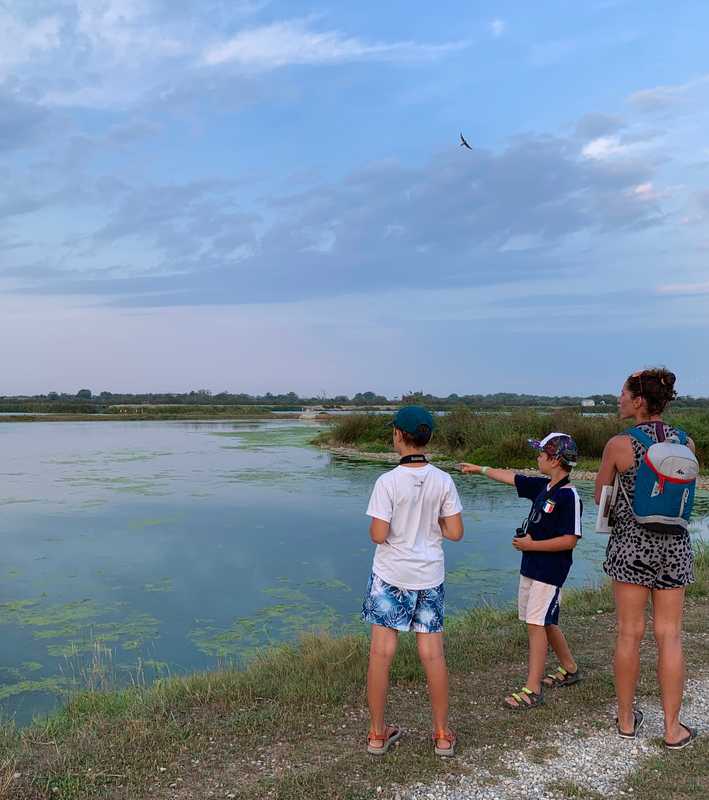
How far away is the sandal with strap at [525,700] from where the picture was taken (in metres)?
3.27

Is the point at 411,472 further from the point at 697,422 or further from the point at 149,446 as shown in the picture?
the point at 149,446

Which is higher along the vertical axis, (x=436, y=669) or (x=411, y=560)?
(x=411, y=560)

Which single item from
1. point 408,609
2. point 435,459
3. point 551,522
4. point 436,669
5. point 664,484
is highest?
point 664,484

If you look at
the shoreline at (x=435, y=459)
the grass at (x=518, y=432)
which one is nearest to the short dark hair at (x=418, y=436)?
the shoreline at (x=435, y=459)

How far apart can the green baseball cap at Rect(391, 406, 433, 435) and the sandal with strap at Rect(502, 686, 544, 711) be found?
4.76 feet

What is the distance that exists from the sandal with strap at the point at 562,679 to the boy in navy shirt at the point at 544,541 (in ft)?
0.86

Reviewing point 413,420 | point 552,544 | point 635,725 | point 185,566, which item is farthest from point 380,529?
point 185,566

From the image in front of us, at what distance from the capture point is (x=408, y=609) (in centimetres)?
273

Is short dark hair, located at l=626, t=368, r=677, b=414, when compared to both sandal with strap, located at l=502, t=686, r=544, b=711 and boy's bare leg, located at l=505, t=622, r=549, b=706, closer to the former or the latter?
boy's bare leg, located at l=505, t=622, r=549, b=706

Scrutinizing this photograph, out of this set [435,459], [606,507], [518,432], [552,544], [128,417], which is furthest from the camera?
[128,417]

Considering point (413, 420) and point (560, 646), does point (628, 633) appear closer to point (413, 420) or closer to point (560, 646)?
point (560, 646)

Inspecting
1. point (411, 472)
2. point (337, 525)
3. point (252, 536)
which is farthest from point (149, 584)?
point (411, 472)

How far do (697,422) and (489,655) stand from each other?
17.8 metres

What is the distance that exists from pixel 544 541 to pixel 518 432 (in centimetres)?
1763
